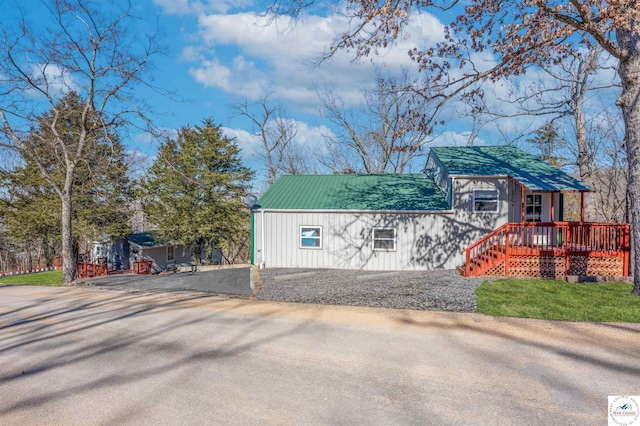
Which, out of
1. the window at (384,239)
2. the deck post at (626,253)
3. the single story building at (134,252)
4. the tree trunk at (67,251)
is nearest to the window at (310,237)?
the window at (384,239)

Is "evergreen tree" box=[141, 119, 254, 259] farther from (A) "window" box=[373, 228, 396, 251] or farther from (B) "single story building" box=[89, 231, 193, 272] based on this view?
(A) "window" box=[373, 228, 396, 251]

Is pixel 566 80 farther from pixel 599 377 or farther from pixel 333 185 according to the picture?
pixel 599 377

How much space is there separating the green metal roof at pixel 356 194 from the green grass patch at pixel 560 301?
19.5 feet

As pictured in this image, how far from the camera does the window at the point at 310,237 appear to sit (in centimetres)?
1535

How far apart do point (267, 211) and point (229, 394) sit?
478 inches

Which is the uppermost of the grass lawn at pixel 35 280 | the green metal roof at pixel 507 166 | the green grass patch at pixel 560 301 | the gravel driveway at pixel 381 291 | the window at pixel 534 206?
the green metal roof at pixel 507 166

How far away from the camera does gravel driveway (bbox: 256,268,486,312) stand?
7.65 meters

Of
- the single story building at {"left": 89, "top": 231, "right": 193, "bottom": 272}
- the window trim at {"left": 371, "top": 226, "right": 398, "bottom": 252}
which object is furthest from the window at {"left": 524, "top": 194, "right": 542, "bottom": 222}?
the single story building at {"left": 89, "top": 231, "right": 193, "bottom": 272}

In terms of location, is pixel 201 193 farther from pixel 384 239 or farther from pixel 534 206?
pixel 534 206

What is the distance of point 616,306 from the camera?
690 centimetres

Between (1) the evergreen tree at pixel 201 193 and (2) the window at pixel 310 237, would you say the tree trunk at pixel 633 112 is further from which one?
(1) the evergreen tree at pixel 201 193

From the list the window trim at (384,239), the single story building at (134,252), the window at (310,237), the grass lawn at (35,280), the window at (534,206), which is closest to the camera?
the window at (534,206)

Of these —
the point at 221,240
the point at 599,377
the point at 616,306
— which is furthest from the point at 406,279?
the point at 221,240

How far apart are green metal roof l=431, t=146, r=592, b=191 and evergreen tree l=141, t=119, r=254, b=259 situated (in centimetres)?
1287
